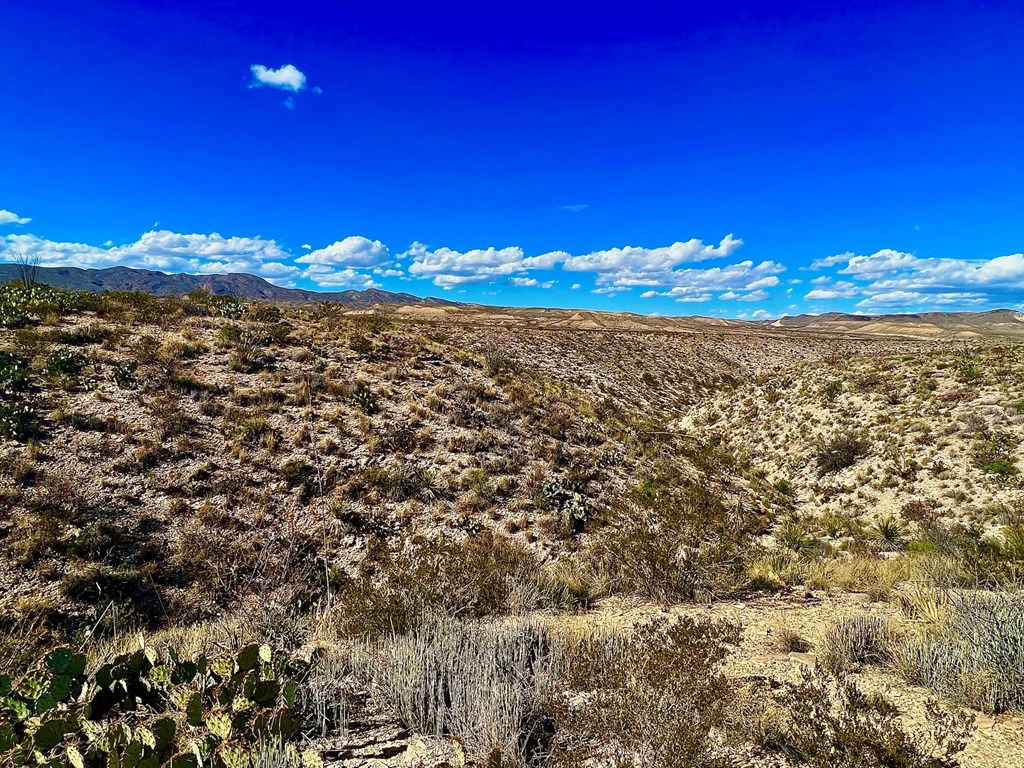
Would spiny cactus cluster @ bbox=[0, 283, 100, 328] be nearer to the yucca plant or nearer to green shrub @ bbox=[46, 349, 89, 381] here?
green shrub @ bbox=[46, 349, 89, 381]

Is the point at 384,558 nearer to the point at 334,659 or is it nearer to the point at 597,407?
the point at 334,659

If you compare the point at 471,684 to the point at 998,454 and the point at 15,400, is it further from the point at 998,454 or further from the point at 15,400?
the point at 998,454

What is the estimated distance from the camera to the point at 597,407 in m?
21.7

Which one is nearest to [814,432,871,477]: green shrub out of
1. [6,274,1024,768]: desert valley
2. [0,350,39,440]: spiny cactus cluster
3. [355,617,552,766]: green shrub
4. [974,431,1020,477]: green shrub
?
[6,274,1024,768]: desert valley

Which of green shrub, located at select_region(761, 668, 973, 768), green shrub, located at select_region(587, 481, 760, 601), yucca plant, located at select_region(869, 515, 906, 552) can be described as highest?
green shrub, located at select_region(761, 668, 973, 768)

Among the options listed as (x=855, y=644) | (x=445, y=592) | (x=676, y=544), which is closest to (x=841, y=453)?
(x=676, y=544)

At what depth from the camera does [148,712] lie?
12.2 ft

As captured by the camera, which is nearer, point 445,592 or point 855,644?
point 855,644

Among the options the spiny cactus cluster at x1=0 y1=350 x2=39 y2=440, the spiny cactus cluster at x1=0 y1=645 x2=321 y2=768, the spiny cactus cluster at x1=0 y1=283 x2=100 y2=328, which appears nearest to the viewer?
the spiny cactus cluster at x1=0 y1=645 x2=321 y2=768

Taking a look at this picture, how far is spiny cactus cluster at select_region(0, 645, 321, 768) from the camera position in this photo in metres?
2.89

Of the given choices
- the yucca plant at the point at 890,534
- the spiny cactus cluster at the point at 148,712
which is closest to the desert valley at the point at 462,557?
the spiny cactus cluster at the point at 148,712

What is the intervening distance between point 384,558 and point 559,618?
14.0 feet

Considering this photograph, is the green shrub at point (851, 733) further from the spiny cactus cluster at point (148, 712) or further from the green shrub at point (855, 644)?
the spiny cactus cluster at point (148, 712)

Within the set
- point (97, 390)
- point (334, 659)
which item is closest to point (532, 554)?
point (334, 659)
